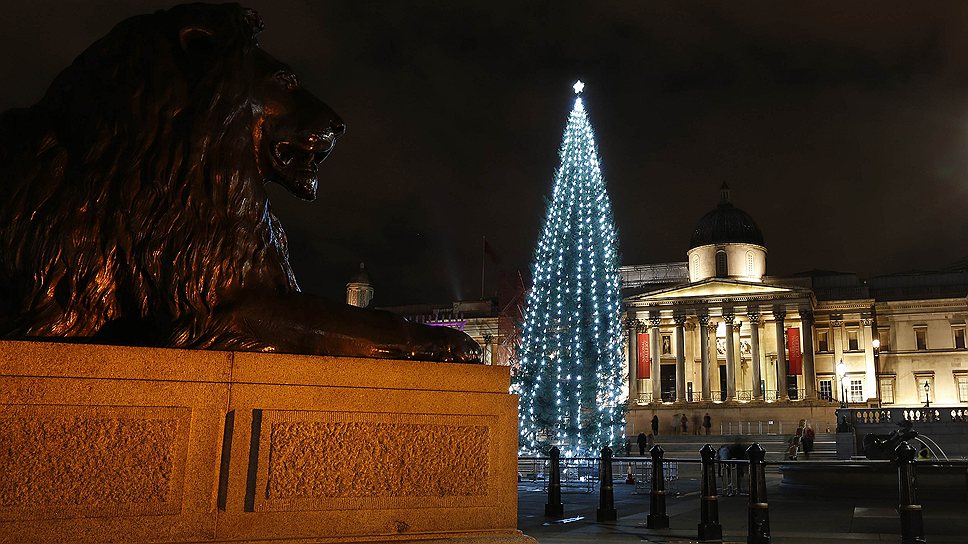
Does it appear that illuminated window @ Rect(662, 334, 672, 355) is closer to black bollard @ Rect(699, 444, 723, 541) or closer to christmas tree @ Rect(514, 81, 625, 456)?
christmas tree @ Rect(514, 81, 625, 456)

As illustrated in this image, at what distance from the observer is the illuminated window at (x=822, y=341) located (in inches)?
2463

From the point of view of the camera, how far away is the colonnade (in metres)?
57.7

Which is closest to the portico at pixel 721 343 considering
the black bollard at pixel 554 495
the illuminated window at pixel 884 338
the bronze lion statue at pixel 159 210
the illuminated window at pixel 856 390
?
the illuminated window at pixel 856 390

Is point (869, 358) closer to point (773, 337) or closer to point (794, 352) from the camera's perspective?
point (794, 352)

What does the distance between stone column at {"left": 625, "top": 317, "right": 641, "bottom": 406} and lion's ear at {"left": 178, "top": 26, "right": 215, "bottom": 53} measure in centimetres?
5918

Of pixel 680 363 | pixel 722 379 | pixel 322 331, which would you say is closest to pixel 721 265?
pixel 722 379

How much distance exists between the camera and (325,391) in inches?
138

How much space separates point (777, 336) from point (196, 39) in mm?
60339

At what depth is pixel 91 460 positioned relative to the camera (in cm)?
316

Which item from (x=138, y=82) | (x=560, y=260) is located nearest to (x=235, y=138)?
(x=138, y=82)

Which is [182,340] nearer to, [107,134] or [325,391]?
[325,391]

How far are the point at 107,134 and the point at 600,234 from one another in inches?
1157

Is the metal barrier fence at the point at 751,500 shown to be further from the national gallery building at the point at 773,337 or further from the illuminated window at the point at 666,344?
the illuminated window at the point at 666,344

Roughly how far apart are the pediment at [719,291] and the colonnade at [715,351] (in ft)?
3.45
